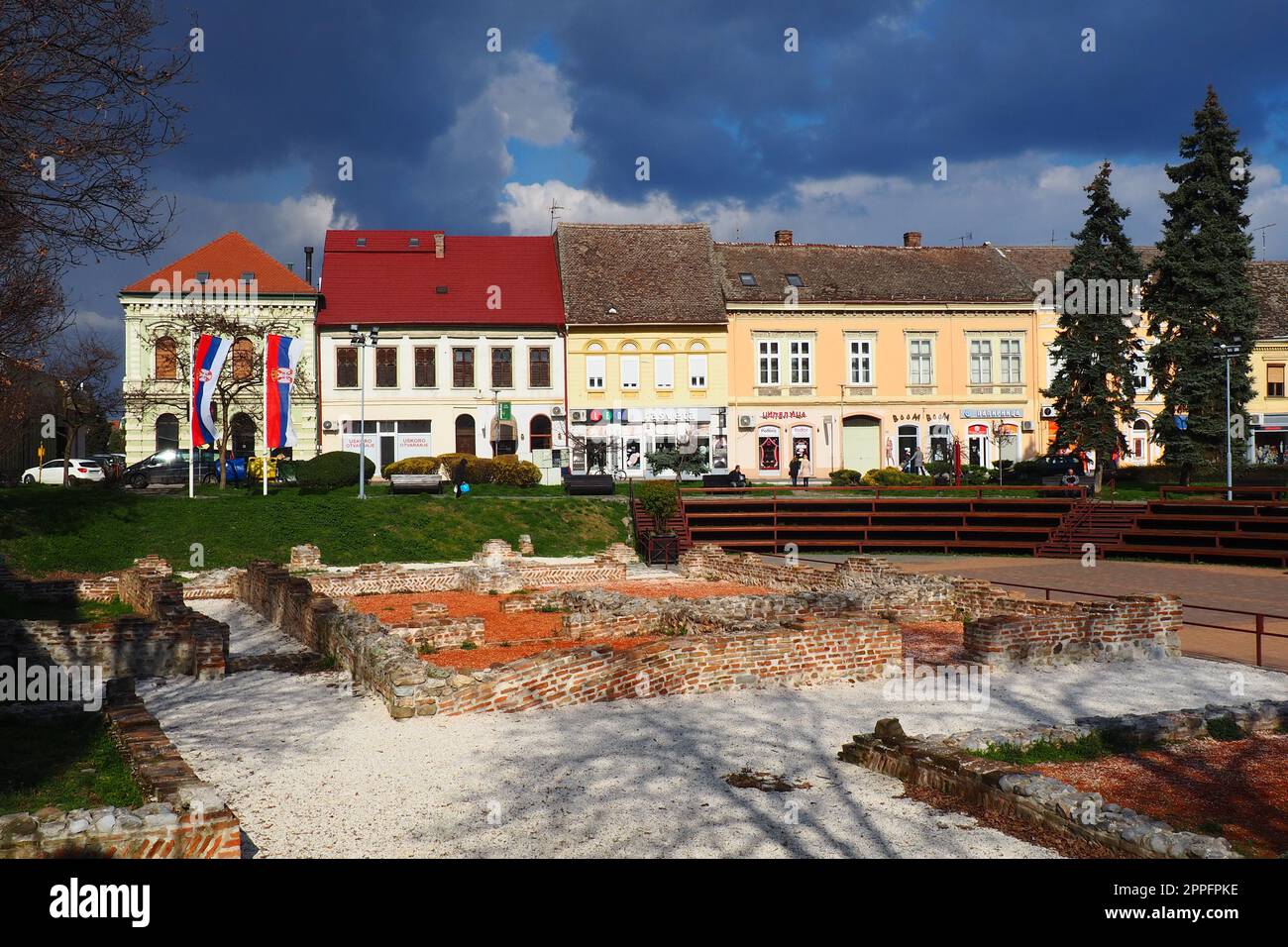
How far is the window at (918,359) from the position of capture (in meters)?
50.7

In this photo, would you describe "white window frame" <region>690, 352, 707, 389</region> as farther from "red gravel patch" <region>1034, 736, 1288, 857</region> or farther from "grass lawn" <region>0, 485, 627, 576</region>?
"red gravel patch" <region>1034, 736, 1288, 857</region>

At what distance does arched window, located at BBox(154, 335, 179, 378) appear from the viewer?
45656 mm

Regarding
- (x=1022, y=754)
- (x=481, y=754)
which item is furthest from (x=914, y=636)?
(x=481, y=754)

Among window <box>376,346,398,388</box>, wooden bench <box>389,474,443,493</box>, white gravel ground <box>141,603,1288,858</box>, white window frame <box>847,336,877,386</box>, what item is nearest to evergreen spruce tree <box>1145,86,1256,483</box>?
white window frame <box>847,336,877,386</box>

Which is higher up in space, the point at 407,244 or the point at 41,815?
the point at 407,244

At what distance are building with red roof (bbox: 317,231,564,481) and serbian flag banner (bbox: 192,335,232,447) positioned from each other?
17.6 m

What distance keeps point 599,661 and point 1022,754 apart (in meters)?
4.82

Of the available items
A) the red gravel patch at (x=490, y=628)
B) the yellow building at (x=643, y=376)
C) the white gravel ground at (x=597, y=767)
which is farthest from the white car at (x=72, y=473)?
the white gravel ground at (x=597, y=767)

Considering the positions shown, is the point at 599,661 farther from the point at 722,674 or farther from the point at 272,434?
the point at 272,434

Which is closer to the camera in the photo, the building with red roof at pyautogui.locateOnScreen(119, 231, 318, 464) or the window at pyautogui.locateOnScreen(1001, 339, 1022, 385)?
the building with red roof at pyautogui.locateOnScreen(119, 231, 318, 464)

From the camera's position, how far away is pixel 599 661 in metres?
12.0

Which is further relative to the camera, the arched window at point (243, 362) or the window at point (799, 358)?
the window at point (799, 358)

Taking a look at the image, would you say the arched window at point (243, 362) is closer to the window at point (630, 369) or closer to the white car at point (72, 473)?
the white car at point (72, 473)

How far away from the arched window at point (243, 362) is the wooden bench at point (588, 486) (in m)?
12.9
